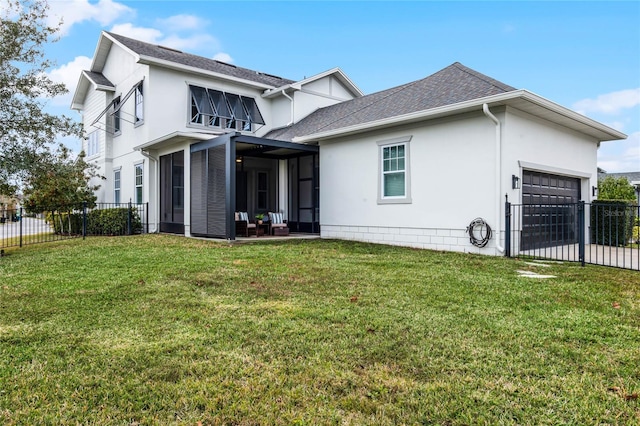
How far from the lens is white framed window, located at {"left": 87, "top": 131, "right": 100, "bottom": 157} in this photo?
18.1 m

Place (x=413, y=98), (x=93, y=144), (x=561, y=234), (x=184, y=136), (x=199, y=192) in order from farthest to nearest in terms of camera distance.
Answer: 1. (x=93, y=144)
2. (x=199, y=192)
3. (x=184, y=136)
4. (x=413, y=98)
5. (x=561, y=234)

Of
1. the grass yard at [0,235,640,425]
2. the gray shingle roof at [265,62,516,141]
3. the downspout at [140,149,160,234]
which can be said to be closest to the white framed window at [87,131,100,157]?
the downspout at [140,149,160,234]

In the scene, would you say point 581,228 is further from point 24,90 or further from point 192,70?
point 24,90

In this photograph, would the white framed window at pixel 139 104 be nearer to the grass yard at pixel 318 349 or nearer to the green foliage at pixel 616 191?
the grass yard at pixel 318 349

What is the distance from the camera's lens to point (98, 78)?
1706 cm

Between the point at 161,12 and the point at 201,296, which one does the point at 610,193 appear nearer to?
the point at 201,296

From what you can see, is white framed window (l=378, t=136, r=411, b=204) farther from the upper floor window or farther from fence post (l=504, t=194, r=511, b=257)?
the upper floor window

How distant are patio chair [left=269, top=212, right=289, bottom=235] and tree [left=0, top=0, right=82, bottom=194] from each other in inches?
266

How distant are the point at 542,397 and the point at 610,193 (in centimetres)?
1548

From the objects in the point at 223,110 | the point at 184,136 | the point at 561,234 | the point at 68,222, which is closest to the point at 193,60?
the point at 223,110

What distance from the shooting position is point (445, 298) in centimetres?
480

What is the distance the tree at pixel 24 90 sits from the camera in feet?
34.6

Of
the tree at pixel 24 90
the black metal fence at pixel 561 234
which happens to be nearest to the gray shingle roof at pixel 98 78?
the tree at pixel 24 90

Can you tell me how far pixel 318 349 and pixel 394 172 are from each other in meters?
7.99
